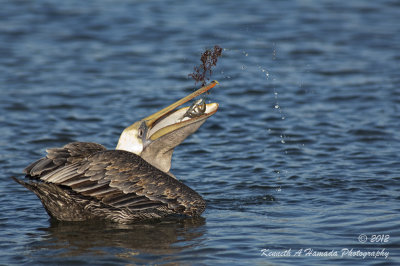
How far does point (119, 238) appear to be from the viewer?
671 centimetres

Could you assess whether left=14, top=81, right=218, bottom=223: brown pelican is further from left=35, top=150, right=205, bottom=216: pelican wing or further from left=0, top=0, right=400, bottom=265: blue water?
left=0, top=0, right=400, bottom=265: blue water

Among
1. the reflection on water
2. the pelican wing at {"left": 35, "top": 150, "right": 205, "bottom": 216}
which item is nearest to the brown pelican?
the pelican wing at {"left": 35, "top": 150, "right": 205, "bottom": 216}

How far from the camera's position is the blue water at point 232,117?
6.56m

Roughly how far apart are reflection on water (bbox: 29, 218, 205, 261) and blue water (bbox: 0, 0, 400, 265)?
19 millimetres

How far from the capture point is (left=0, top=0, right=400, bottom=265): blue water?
656 cm

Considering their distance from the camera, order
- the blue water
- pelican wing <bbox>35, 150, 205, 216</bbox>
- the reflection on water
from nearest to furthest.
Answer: the reflection on water, the blue water, pelican wing <bbox>35, 150, 205, 216</bbox>

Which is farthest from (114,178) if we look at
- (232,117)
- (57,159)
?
(232,117)

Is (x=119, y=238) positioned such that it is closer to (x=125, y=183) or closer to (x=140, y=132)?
(x=125, y=183)

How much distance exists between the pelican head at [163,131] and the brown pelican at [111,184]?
0.01 metres

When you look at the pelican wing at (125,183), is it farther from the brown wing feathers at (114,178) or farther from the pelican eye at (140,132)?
the pelican eye at (140,132)

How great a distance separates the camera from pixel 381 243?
21.1ft

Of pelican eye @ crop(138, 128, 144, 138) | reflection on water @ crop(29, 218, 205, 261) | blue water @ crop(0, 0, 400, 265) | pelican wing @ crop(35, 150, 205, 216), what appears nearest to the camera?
reflection on water @ crop(29, 218, 205, 261)

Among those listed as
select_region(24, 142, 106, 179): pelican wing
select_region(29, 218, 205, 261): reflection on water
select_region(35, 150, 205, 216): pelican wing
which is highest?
select_region(24, 142, 106, 179): pelican wing

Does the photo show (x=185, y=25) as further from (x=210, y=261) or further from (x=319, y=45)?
(x=210, y=261)
